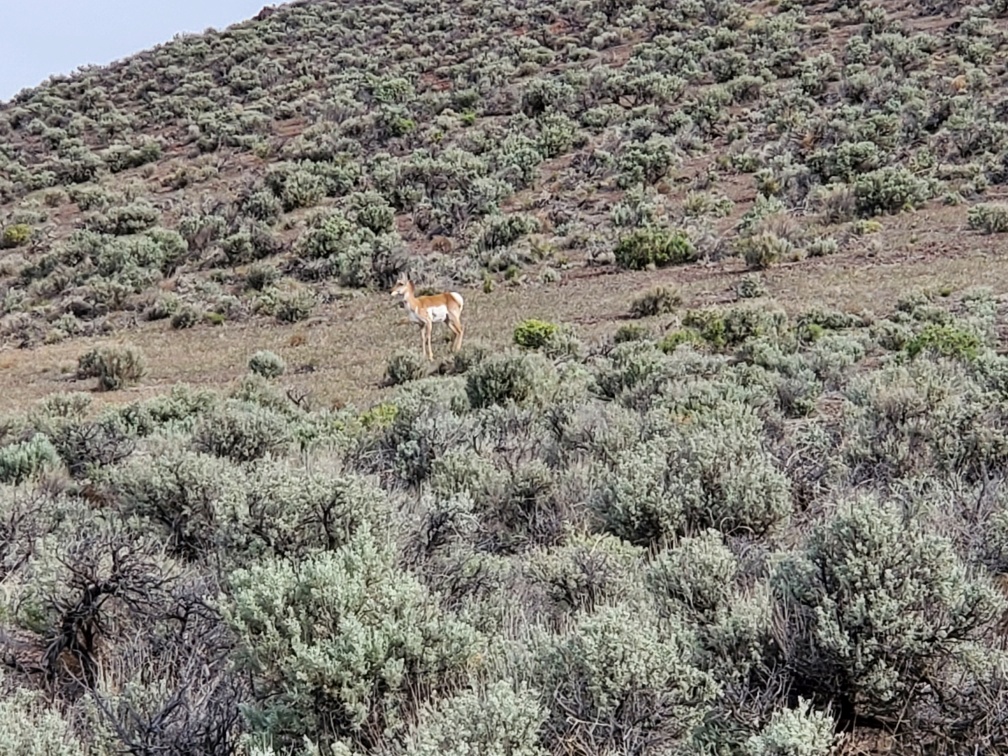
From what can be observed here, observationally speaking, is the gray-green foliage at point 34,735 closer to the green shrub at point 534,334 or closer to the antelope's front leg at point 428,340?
the green shrub at point 534,334

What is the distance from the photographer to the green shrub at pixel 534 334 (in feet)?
44.9

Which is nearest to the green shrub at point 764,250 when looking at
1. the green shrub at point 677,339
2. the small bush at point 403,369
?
the green shrub at point 677,339

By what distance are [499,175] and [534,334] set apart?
45.5 feet

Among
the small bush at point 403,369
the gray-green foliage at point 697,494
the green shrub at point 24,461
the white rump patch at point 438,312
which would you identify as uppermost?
the green shrub at point 24,461

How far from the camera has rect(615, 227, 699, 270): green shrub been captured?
62.5 ft

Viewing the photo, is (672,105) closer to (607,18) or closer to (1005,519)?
(607,18)

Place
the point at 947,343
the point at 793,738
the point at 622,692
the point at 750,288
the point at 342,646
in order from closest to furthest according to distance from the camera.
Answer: the point at 793,738 < the point at 622,692 < the point at 342,646 < the point at 947,343 < the point at 750,288

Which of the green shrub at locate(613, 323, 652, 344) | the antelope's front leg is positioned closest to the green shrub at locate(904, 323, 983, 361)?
the green shrub at locate(613, 323, 652, 344)

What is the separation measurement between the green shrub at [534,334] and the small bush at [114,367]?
6.86 meters

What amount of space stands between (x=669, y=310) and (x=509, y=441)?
28.0 feet

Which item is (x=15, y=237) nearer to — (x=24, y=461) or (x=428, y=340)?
(x=428, y=340)

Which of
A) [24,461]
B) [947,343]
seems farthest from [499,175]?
[24,461]

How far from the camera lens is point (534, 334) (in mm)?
13844

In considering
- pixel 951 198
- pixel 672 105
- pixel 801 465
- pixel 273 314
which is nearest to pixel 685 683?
pixel 801 465
